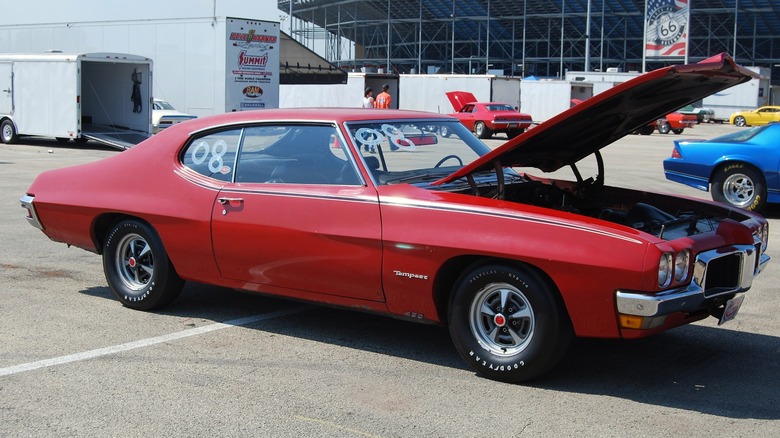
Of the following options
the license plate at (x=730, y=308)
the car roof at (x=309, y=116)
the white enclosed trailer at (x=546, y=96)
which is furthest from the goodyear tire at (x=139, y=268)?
the white enclosed trailer at (x=546, y=96)

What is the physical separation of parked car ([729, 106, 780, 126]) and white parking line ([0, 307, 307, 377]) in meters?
50.5

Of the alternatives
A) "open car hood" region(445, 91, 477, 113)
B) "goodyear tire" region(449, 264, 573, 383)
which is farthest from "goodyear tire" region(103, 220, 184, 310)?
"open car hood" region(445, 91, 477, 113)

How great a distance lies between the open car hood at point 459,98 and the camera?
127ft

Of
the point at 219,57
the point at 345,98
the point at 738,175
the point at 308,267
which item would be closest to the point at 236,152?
the point at 308,267

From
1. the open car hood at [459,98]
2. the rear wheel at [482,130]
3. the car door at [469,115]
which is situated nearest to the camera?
the rear wheel at [482,130]

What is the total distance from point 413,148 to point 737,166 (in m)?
7.87

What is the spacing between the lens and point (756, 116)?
52844 millimetres

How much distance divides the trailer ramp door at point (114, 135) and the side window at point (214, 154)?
16.0 m

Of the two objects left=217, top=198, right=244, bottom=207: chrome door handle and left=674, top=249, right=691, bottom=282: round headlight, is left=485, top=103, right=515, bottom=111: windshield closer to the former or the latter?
left=217, top=198, right=244, bottom=207: chrome door handle

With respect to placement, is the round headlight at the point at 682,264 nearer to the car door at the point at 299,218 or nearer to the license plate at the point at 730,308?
the license plate at the point at 730,308

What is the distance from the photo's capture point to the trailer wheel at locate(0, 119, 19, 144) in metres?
23.8

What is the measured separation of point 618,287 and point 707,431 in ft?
2.54

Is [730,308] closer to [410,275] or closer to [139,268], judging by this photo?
[410,275]

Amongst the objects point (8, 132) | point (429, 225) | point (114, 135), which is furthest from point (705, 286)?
point (8, 132)
